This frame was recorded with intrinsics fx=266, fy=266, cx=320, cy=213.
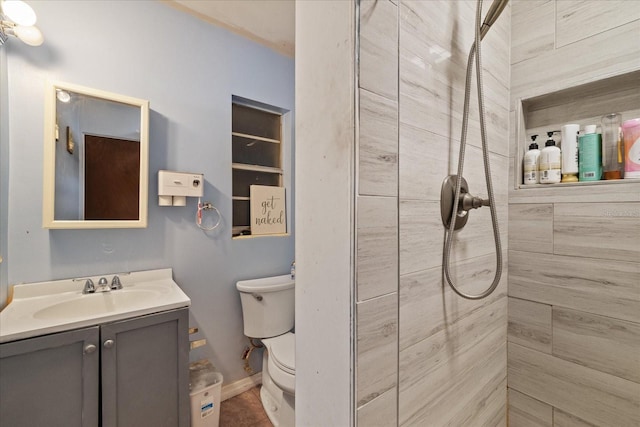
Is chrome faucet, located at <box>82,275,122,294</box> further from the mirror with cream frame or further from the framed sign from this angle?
the framed sign

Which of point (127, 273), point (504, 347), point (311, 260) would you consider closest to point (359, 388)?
point (311, 260)

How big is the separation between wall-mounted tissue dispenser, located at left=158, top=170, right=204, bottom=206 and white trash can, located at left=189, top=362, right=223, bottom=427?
3.34ft

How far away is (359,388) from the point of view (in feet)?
1.74

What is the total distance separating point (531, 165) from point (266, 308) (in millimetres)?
1618

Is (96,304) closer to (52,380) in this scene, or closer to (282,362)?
(52,380)

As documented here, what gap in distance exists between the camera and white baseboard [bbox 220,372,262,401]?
1.80 m

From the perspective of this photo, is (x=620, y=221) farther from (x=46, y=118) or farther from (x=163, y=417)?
(x=46, y=118)

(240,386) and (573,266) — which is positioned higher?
(573,266)

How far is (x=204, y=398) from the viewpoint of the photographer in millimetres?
1440

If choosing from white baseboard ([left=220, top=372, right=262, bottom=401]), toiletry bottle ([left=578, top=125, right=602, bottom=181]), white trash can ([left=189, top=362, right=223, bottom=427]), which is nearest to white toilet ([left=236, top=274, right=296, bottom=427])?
white baseboard ([left=220, top=372, right=262, bottom=401])

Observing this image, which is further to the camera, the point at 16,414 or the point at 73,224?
the point at 73,224

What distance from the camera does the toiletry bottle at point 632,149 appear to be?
2.60 ft

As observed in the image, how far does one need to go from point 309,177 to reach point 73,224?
4.68 ft

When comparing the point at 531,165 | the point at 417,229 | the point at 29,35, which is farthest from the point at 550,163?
the point at 29,35
